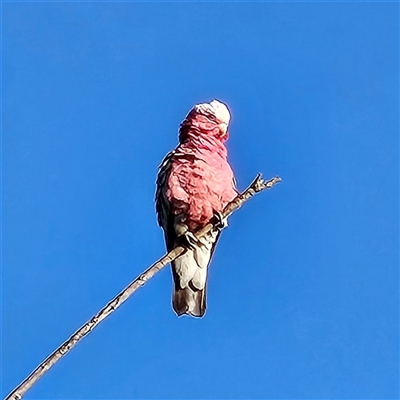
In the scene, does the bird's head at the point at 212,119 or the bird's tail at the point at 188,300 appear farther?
the bird's tail at the point at 188,300

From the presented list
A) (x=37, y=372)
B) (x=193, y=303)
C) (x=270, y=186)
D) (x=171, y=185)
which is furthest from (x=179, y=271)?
(x=37, y=372)

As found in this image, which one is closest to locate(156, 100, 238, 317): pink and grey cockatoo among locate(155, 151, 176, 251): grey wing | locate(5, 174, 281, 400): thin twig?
locate(155, 151, 176, 251): grey wing

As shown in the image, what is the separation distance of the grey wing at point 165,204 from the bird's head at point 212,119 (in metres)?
0.24

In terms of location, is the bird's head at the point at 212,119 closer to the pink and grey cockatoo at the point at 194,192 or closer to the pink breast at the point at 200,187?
the pink and grey cockatoo at the point at 194,192

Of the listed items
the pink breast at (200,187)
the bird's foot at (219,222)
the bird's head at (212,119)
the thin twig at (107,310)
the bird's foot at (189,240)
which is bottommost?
the thin twig at (107,310)

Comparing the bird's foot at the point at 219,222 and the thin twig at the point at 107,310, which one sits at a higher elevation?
the bird's foot at the point at 219,222

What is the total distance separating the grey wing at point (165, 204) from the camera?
478 cm

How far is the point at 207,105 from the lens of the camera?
4.91 meters

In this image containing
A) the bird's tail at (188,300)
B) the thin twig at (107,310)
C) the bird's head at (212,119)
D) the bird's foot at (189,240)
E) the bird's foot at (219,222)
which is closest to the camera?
the thin twig at (107,310)

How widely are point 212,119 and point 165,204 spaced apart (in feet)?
1.98

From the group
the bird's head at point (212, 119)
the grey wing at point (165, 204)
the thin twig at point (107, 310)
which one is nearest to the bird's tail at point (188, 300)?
the grey wing at point (165, 204)

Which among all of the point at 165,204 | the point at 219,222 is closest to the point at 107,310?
the point at 219,222

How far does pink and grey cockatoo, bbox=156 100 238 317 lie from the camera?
4582 mm

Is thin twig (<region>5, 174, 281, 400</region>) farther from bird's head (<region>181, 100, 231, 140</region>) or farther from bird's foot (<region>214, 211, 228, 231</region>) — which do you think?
bird's head (<region>181, 100, 231, 140</region>)
